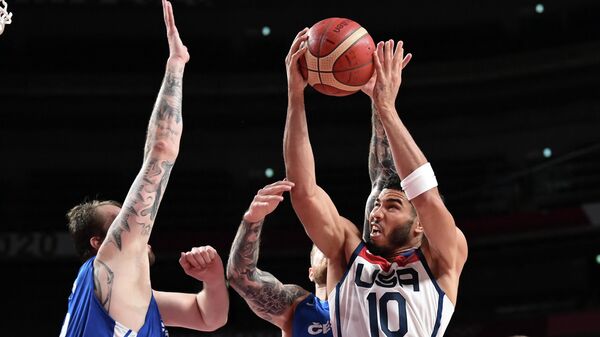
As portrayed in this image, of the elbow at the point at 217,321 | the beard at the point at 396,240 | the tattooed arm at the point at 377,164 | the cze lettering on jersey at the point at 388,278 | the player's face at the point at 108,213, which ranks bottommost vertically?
the elbow at the point at 217,321

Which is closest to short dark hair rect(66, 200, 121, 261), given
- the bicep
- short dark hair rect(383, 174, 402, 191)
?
the bicep

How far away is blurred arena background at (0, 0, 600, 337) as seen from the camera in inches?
456

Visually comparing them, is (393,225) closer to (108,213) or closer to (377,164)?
(377,164)

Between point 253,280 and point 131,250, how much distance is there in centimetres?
94

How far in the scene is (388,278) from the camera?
11.0 ft

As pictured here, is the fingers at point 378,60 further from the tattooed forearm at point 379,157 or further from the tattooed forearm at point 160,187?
the tattooed forearm at point 160,187

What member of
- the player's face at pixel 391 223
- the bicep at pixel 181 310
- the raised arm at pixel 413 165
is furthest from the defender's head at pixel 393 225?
the bicep at pixel 181 310

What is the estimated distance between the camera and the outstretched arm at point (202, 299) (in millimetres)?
Result: 2982

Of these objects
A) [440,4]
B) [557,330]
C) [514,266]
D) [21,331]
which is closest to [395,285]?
[557,330]

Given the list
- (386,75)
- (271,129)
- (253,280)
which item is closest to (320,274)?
(253,280)

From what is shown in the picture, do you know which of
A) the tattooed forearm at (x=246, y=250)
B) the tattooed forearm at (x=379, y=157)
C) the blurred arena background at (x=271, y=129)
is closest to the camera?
the tattooed forearm at (x=246, y=250)

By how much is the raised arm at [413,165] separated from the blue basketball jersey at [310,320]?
59 cm

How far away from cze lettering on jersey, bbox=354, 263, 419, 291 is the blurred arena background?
26.5 ft

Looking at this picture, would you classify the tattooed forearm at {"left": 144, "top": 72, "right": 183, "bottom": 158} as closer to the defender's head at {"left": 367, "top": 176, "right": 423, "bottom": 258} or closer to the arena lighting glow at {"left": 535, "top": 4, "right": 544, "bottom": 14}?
the defender's head at {"left": 367, "top": 176, "right": 423, "bottom": 258}
